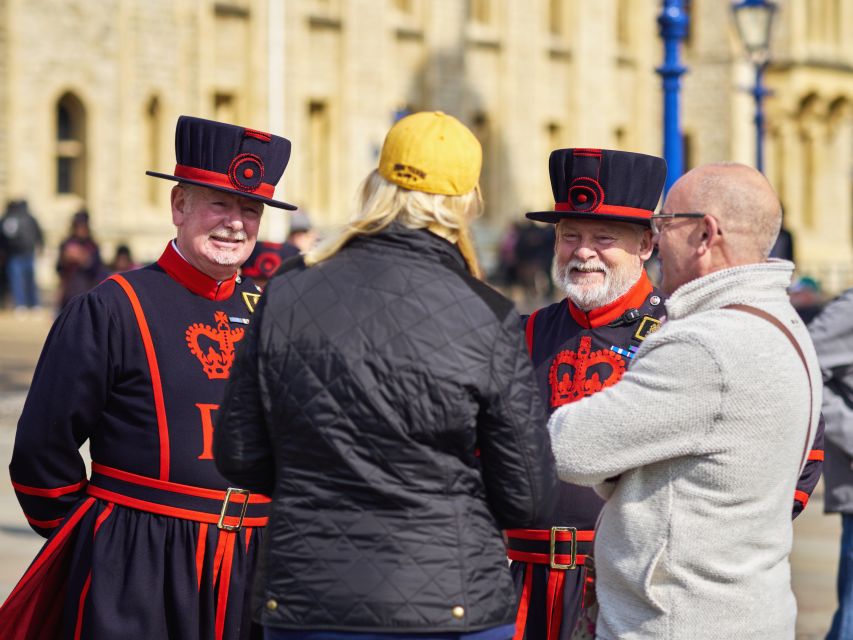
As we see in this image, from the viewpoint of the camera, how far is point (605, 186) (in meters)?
5.26

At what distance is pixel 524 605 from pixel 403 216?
169 cm

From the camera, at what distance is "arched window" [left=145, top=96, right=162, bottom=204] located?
30.2 metres

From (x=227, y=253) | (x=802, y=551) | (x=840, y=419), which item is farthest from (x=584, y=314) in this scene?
(x=802, y=551)

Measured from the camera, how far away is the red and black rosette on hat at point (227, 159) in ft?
17.3

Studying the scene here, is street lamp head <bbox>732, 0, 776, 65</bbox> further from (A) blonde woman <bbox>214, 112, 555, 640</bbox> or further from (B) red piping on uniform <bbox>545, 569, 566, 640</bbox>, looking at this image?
(A) blonde woman <bbox>214, 112, 555, 640</bbox>

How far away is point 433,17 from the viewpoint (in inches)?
1428

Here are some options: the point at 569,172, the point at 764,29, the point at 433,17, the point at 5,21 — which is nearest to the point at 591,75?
the point at 433,17

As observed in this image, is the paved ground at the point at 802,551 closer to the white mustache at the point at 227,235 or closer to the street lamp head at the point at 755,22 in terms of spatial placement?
the white mustache at the point at 227,235

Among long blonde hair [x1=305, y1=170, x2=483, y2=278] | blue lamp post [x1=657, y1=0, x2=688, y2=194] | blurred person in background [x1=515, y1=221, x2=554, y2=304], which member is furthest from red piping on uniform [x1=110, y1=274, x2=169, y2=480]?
blurred person in background [x1=515, y1=221, x2=554, y2=304]

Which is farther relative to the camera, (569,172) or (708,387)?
(569,172)

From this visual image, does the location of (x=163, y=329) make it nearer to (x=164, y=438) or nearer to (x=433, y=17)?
(x=164, y=438)

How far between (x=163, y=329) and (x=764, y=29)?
14.3 meters

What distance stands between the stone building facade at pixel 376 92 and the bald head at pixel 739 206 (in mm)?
23076

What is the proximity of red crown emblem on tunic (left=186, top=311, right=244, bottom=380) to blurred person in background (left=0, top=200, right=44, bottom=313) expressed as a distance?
19503 mm
